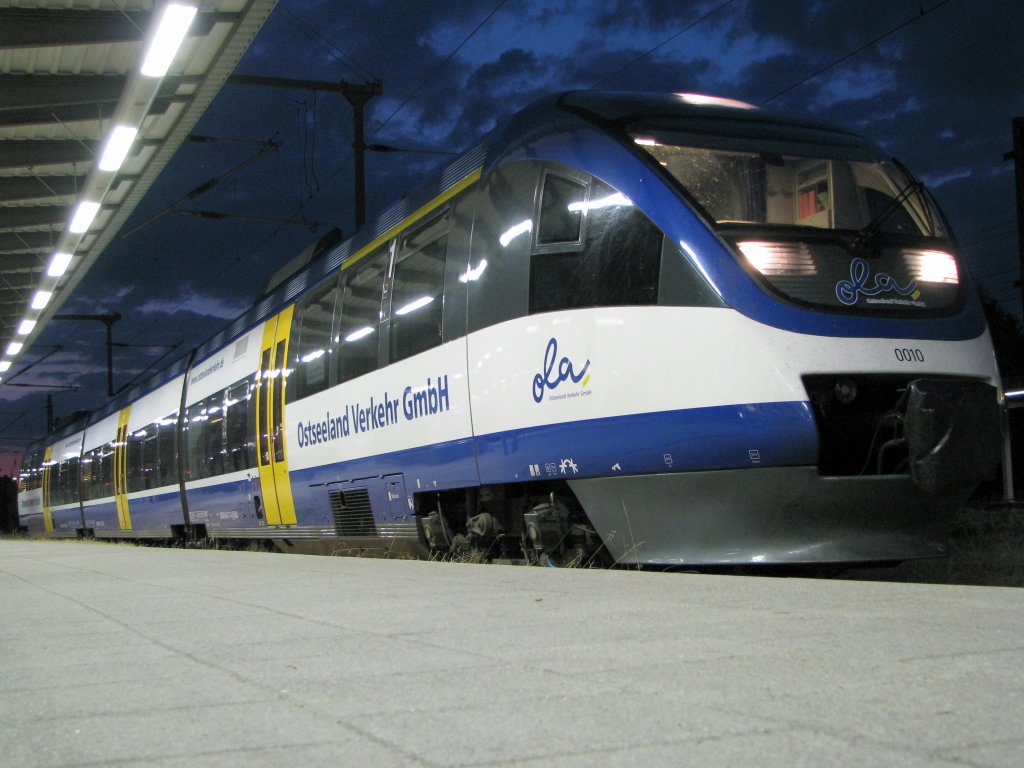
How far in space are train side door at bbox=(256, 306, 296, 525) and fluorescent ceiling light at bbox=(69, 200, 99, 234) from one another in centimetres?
375

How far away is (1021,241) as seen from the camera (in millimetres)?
19969

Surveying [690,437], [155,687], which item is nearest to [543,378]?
[690,437]

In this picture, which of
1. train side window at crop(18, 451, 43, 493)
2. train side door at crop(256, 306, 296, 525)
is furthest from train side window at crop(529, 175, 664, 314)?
train side window at crop(18, 451, 43, 493)

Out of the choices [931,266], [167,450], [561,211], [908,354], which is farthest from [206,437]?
[908,354]

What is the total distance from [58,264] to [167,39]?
8926 mm

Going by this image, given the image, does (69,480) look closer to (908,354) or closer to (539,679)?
(908,354)

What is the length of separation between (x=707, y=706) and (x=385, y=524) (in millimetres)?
7248

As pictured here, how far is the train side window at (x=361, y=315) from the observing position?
32.4 feet

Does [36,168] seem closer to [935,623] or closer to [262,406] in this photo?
[262,406]

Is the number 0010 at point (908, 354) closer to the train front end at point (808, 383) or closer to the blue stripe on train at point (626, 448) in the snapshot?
the train front end at point (808, 383)

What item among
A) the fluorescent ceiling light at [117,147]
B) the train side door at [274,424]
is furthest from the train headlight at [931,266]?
the fluorescent ceiling light at [117,147]

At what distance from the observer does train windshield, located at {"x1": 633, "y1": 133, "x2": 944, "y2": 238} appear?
695 cm

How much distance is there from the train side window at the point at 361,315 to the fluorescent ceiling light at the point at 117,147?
363 centimetres

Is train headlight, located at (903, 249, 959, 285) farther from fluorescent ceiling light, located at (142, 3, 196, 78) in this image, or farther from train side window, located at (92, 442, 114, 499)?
train side window, located at (92, 442, 114, 499)
